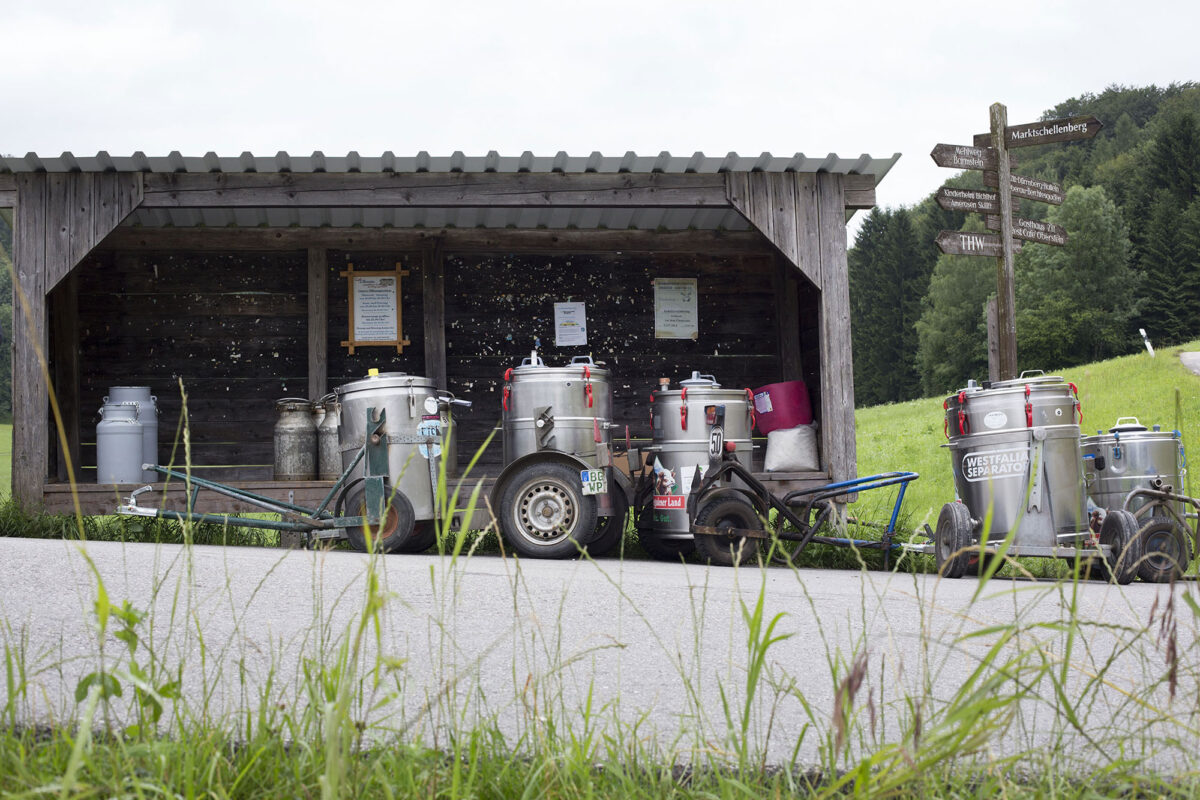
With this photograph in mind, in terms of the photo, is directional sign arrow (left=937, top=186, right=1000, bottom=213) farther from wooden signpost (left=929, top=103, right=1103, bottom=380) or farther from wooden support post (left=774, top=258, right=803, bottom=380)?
wooden support post (left=774, top=258, right=803, bottom=380)

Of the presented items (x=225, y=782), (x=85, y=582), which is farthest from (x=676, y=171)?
(x=225, y=782)

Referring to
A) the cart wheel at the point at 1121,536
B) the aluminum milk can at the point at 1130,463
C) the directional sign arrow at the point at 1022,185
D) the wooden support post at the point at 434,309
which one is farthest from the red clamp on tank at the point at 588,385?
the directional sign arrow at the point at 1022,185

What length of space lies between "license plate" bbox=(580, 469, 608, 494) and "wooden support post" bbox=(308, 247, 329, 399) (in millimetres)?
3550

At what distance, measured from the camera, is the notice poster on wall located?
10.2 metres

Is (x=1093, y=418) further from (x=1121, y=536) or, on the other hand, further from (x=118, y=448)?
(x=118, y=448)

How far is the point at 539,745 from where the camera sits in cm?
225

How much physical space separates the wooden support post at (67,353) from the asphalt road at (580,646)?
4.12 m

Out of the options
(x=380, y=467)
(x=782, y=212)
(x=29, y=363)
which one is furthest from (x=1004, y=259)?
(x=29, y=363)

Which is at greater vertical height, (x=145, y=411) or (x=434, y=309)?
(x=434, y=309)

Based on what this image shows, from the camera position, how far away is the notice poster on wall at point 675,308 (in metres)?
10.2

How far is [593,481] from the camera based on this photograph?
695 cm

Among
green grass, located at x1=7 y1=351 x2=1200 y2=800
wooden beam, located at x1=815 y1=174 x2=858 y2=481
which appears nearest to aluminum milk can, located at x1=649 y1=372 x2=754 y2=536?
wooden beam, located at x1=815 y1=174 x2=858 y2=481

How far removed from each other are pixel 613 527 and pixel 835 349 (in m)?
2.14

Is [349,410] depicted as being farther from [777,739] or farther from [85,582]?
[777,739]
